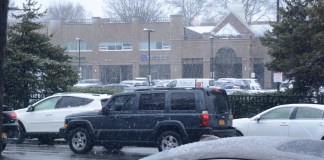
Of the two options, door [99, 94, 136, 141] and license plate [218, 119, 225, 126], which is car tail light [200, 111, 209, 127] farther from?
door [99, 94, 136, 141]

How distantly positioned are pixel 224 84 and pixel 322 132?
30282mm

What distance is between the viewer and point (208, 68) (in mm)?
66375

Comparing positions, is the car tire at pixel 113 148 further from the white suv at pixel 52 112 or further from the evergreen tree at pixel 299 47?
the evergreen tree at pixel 299 47

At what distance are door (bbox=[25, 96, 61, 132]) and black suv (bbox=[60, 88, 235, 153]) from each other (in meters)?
2.73

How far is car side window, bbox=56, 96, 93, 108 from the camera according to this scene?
1809 cm

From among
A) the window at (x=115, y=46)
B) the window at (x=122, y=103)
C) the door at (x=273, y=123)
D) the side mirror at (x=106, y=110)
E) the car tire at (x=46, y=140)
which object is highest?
the window at (x=115, y=46)

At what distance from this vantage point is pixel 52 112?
59.9ft

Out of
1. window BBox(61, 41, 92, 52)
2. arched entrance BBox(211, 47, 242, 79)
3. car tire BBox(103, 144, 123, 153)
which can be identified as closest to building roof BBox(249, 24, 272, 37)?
arched entrance BBox(211, 47, 242, 79)

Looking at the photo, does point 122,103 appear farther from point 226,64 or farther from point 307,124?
point 226,64

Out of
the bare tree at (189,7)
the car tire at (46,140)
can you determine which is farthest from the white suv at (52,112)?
the bare tree at (189,7)

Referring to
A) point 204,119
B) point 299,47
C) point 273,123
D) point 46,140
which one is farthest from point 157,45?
point 204,119

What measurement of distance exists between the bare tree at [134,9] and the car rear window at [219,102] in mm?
68108

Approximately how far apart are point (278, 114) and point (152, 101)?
3.76 meters

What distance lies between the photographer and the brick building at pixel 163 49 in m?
65.3
